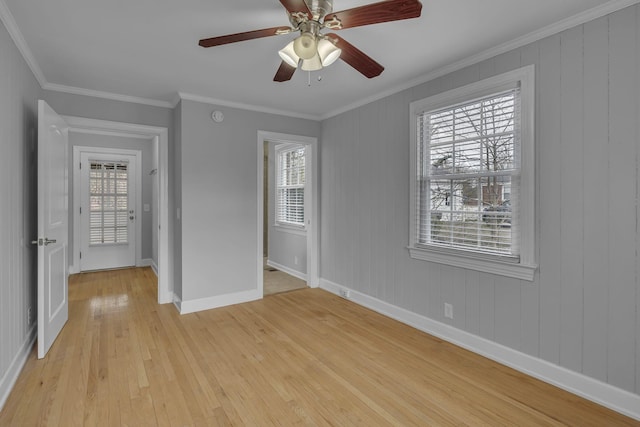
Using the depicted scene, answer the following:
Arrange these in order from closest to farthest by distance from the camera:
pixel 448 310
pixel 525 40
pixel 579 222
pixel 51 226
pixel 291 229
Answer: pixel 579 222 < pixel 525 40 < pixel 51 226 < pixel 448 310 < pixel 291 229

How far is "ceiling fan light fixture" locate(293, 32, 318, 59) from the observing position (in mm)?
1725

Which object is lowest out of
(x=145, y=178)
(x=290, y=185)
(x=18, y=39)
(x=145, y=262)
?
(x=145, y=262)

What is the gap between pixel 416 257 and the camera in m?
3.26

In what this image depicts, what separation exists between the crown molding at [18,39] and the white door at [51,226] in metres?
0.38

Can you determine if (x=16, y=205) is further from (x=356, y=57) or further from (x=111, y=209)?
(x=111, y=209)

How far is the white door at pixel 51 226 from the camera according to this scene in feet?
8.48

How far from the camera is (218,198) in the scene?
3.89 meters

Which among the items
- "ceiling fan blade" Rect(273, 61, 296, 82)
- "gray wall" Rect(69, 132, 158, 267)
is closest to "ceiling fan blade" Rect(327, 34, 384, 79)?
"ceiling fan blade" Rect(273, 61, 296, 82)

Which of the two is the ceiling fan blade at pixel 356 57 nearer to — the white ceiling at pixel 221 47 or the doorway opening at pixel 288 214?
the white ceiling at pixel 221 47

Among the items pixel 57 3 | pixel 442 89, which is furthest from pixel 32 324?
pixel 442 89

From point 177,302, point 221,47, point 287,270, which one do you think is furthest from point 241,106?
point 287,270

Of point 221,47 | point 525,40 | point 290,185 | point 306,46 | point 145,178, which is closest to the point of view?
point 306,46

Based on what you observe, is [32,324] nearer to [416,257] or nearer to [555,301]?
[416,257]

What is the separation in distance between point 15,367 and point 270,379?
1794 millimetres
